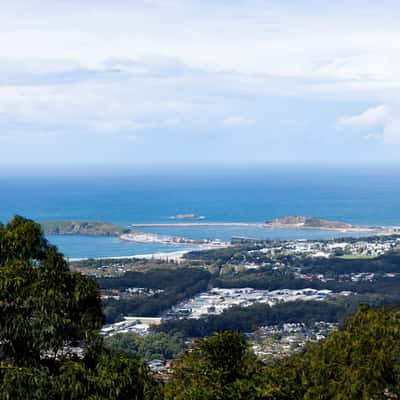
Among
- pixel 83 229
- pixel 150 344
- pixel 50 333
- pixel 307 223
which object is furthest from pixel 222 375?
pixel 307 223

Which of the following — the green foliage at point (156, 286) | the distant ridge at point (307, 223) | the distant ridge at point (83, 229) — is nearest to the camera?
the green foliage at point (156, 286)

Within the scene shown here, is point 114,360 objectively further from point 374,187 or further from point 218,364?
point 374,187

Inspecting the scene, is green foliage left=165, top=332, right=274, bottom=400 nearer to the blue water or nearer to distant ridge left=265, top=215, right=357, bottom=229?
the blue water

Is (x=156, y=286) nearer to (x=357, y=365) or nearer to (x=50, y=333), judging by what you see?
(x=357, y=365)

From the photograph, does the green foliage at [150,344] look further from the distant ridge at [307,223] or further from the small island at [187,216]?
the small island at [187,216]

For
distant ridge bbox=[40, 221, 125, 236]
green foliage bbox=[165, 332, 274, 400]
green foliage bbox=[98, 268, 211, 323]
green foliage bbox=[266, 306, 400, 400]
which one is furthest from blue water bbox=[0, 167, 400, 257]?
green foliage bbox=[165, 332, 274, 400]

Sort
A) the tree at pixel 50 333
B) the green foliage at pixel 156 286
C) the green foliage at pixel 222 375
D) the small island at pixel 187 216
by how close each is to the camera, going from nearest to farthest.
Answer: the tree at pixel 50 333, the green foliage at pixel 222 375, the green foliage at pixel 156 286, the small island at pixel 187 216

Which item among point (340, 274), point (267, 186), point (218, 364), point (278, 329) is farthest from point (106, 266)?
point (267, 186)

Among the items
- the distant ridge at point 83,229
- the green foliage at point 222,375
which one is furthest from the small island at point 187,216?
the green foliage at point 222,375

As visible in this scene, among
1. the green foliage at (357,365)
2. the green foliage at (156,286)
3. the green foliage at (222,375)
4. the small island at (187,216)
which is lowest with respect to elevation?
the green foliage at (156,286)
